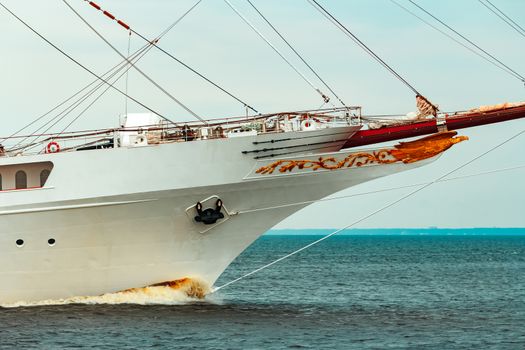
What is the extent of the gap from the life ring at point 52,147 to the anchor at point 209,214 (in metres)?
4.23

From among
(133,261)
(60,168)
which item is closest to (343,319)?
(133,261)

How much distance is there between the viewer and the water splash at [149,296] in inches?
1102

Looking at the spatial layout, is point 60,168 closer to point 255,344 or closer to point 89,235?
point 89,235

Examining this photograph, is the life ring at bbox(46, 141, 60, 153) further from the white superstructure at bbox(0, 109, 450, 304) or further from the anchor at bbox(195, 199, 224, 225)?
the anchor at bbox(195, 199, 224, 225)

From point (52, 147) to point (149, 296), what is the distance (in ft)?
16.3

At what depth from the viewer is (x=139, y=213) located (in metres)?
27.2

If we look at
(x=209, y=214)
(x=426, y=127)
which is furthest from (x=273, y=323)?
(x=426, y=127)

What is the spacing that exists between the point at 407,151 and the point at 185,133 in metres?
6.13

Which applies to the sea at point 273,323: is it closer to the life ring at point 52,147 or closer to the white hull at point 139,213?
the white hull at point 139,213

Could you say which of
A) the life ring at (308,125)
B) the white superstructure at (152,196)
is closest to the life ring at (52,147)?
the white superstructure at (152,196)

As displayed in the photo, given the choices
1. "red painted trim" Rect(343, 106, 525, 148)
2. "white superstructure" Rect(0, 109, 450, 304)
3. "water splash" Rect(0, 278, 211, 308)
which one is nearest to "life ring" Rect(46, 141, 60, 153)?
"white superstructure" Rect(0, 109, 450, 304)

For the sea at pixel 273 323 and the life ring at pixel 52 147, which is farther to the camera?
the life ring at pixel 52 147

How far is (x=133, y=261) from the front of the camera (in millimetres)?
27703

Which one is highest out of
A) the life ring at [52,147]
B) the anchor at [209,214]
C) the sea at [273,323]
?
the life ring at [52,147]
